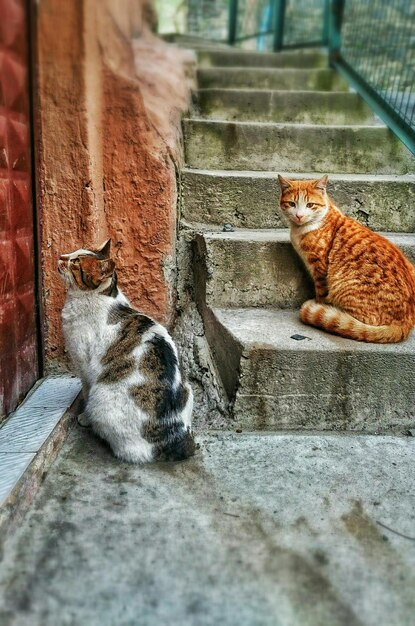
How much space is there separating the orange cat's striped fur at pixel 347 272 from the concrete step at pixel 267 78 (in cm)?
194

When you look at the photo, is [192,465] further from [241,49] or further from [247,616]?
[241,49]

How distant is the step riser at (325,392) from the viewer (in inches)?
89.4

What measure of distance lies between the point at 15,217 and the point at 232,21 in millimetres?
3642

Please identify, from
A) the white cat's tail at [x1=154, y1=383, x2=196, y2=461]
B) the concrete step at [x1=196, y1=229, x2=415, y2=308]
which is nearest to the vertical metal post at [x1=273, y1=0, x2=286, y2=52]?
the concrete step at [x1=196, y1=229, x2=415, y2=308]

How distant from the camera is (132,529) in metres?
1.65

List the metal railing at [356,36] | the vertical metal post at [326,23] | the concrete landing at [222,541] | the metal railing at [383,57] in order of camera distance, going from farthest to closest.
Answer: the vertical metal post at [326,23]
the metal railing at [356,36]
the metal railing at [383,57]
the concrete landing at [222,541]

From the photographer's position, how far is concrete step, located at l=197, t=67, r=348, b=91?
4195mm

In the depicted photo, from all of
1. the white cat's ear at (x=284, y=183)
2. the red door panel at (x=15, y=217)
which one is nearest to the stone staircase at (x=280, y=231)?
the white cat's ear at (x=284, y=183)

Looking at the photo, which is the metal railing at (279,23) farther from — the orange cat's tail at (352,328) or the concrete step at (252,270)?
the orange cat's tail at (352,328)

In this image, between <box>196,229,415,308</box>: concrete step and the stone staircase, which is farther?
<box>196,229,415,308</box>: concrete step

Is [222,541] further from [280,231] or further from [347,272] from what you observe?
[280,231]

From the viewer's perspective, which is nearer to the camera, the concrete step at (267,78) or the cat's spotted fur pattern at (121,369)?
the cat's spotted fur pattern at (121,369)

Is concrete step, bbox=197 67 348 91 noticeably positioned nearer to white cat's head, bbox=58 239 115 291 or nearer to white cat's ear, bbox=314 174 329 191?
white cat's ear, bbox=314 174 329 191

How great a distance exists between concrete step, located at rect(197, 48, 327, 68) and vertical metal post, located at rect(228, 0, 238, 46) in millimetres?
107
